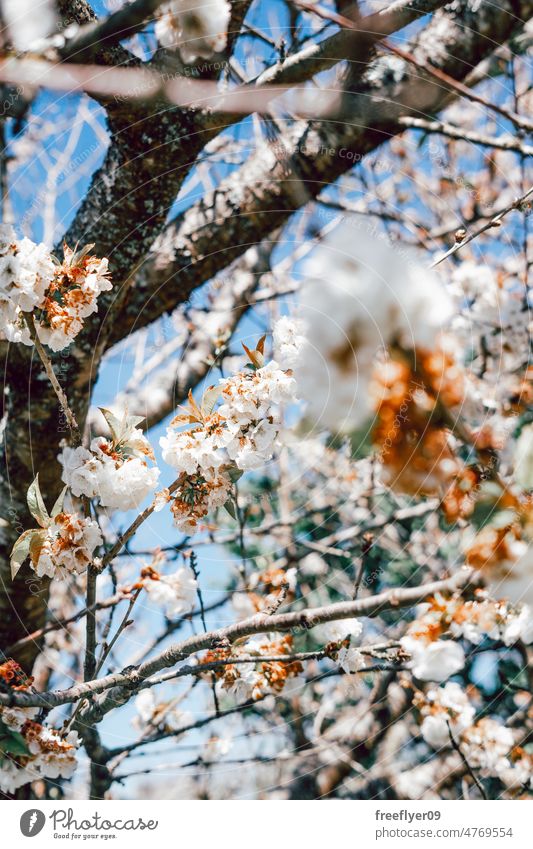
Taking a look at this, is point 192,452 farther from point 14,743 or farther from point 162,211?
point 162,211

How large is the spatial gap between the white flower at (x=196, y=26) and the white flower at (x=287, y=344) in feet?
1.36

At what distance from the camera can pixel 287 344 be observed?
53cm

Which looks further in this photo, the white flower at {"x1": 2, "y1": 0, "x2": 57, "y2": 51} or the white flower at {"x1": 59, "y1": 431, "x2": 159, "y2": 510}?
the white flower at {"x1": 2, "y1": 0, "x2": 57, "y2": 51}

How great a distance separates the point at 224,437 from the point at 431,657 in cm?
32

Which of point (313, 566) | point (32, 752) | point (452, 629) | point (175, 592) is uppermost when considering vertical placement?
point (313, 566)

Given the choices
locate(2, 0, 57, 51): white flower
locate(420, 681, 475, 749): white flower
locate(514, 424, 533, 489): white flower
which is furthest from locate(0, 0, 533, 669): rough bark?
locate(420, 681, 475, 749): white flower

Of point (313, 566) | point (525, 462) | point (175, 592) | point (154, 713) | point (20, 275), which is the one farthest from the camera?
point (313, 566)

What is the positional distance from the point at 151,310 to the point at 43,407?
0.71 feet

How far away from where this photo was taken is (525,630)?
0.85 m

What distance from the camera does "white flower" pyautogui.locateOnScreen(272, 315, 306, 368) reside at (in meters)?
0.53

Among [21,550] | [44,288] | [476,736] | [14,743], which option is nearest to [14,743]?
[14,743]

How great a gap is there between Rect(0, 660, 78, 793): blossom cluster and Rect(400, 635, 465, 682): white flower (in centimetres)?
33

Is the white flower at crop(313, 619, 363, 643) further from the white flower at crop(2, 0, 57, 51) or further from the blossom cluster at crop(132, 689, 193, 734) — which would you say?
the white flower at crop(2, 0, 57, 51)
